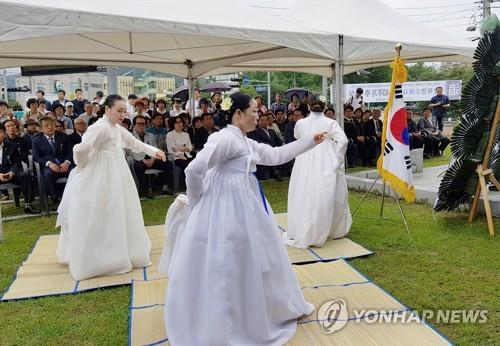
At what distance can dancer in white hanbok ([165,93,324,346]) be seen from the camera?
303 cm

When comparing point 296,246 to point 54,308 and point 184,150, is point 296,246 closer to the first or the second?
point 54,308

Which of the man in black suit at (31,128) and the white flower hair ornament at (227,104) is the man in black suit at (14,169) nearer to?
the man in black suit at (31,128)

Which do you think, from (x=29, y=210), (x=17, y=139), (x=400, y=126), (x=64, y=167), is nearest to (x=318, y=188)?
(x=400, y=126)

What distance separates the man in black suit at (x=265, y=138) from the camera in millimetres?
9945

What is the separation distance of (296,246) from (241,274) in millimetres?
2515

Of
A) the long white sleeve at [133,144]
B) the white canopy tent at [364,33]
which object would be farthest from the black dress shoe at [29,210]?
the white canopy tent at [364,33]

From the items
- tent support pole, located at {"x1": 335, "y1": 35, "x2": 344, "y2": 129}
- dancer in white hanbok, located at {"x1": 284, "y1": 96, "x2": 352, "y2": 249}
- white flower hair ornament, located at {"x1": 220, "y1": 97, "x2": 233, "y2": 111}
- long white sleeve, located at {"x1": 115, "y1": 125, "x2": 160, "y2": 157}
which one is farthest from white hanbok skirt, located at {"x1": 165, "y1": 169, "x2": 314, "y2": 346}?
tent support pole, located at {"x1": 335, "y1": 35, "x2": 344, "y2": 129}

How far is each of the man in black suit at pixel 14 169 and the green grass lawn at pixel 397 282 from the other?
951 mm

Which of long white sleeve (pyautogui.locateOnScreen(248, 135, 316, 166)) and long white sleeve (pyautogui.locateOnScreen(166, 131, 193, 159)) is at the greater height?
long white sleeve (pyautogui.locateOnScreen(248, 135, 316, 166))

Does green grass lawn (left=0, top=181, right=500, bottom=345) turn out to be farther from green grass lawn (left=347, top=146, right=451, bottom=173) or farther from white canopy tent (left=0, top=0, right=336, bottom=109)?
green grass lawn (left=347, top=146, right=451, bottom=173)

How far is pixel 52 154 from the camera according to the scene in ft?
25.2

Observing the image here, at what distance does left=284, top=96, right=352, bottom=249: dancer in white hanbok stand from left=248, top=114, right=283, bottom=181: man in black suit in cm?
418

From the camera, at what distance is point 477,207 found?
21.2 ft

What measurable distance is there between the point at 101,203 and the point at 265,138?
5.82m
